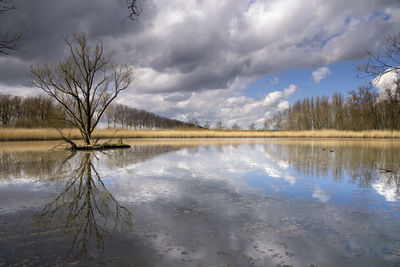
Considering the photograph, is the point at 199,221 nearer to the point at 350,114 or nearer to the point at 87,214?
the point at 87,214

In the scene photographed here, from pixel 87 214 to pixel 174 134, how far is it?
2482 cm

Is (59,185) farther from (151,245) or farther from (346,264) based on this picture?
(346,264)

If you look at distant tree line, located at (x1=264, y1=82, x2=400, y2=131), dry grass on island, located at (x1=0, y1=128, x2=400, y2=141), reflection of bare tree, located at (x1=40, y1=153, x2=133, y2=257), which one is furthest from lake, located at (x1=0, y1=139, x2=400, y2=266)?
distant tree line, located at (x1=264, y1=82, x2=400, y2=131)

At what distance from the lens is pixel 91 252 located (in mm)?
2088

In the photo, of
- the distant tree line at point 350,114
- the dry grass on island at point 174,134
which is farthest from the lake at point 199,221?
the distant tree line at point 350,114

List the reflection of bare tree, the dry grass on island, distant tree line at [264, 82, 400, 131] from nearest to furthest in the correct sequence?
1. the reflection of bare tree
2. the dry grass on island
3. distant tree line at [264, 82, 400, 131]

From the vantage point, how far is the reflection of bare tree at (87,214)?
236cm

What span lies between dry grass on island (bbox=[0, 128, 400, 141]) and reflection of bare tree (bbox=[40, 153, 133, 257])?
1753 cm

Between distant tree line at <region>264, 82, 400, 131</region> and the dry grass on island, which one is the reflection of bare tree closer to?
the dry grass on island

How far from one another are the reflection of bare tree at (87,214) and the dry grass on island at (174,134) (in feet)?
57.5

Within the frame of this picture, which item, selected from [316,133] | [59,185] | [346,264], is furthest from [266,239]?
[316,133]

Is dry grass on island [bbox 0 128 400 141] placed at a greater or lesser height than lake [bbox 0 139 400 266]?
greater

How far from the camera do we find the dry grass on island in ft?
68.7

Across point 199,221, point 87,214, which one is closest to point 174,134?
point 87,214
